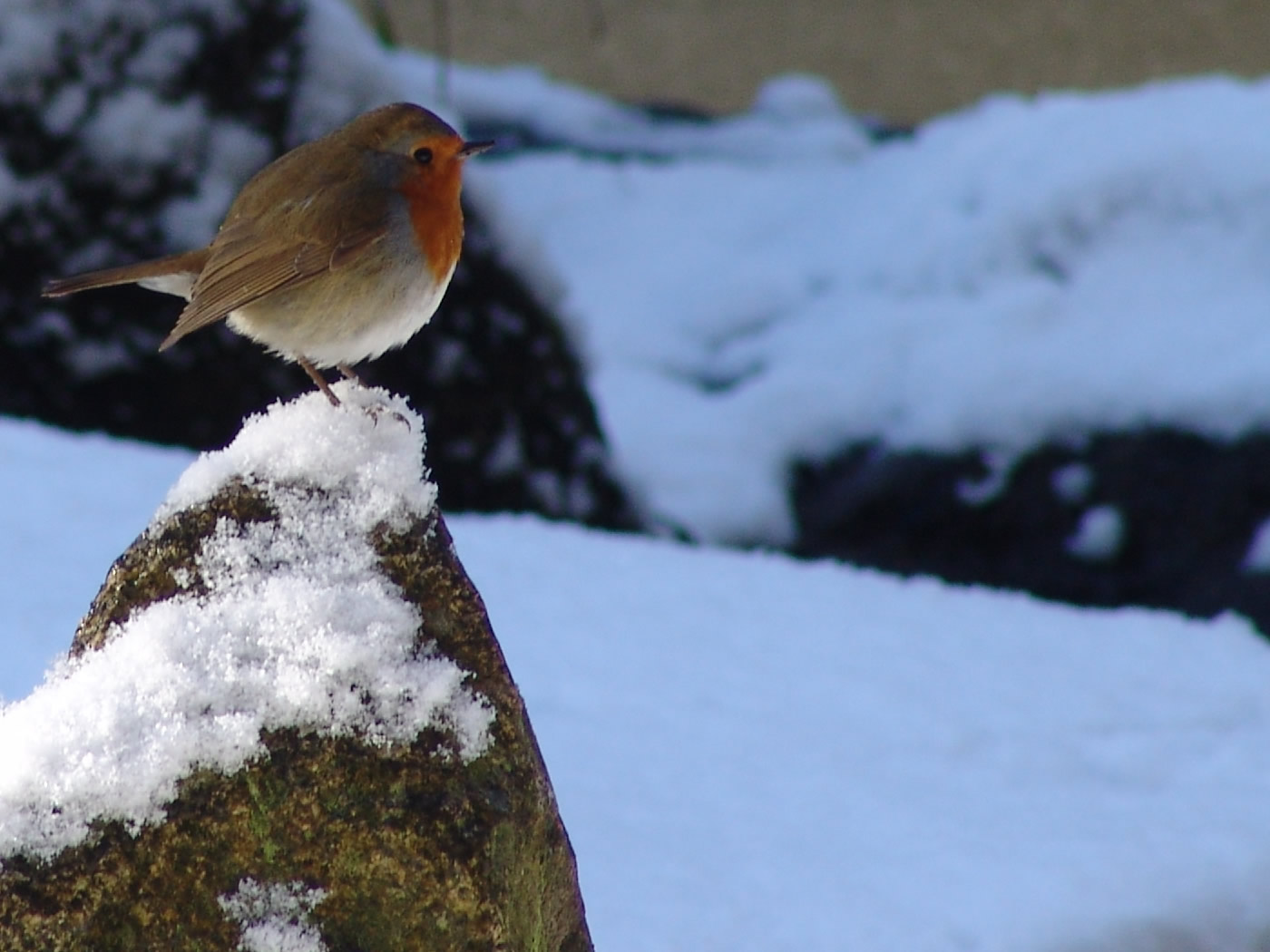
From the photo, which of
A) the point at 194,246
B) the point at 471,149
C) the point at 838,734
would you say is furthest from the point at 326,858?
the point at 194,246

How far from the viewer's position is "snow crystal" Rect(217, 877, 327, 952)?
1.66 m

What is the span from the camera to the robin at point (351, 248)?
2.48 metres

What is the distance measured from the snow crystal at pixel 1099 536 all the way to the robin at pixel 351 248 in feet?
10.2

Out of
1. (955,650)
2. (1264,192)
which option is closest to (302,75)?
(955,650)

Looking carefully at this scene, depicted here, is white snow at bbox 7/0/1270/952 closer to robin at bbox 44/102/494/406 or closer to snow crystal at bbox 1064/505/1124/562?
snow crystal at bbox 1064/505/1124/562

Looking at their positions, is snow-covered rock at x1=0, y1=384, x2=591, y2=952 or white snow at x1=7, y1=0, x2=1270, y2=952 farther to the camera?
white snow at x1=7, y1=0, x2=1270, y2=952

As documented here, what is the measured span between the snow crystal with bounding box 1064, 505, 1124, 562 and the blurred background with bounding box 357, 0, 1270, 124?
17.2ft

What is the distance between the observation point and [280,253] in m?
2.51

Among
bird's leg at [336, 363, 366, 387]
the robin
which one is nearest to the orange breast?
the robin

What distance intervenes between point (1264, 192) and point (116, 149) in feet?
12.9

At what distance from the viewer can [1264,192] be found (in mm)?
6180

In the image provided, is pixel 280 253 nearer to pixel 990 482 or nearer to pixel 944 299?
pixel 990 482

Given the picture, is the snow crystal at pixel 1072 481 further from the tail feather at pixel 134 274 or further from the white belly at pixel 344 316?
the tail feather at pixel 134 274

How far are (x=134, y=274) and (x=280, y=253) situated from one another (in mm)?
274
